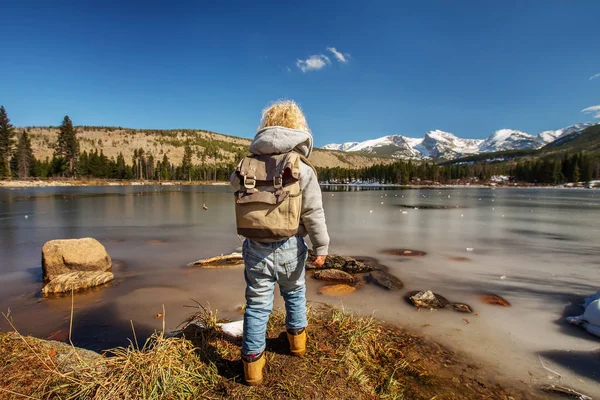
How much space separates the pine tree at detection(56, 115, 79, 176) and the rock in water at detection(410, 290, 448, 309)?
93816 mm

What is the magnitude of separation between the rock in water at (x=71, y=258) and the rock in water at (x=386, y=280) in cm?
697

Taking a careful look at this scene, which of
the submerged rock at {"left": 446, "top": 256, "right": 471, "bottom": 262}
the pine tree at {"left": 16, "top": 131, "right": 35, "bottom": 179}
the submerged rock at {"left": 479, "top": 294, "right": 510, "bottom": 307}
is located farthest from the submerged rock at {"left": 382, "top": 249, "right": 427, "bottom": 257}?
the pine tree at {"left": 16, "top": 131, "right": 35, "bottom": 179}

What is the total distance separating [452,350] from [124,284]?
6.83 metres

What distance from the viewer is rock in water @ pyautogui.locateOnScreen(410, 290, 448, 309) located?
5555 mm

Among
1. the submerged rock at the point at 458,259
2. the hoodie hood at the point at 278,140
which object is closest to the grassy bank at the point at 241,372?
the hoodie hood at the point at 278,140

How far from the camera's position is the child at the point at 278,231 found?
2.55 metres

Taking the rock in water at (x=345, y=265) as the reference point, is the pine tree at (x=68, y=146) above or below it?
above

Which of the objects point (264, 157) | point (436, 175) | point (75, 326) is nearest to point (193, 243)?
point (75, 326)

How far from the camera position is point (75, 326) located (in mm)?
4758

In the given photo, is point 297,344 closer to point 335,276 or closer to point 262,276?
point 262,276

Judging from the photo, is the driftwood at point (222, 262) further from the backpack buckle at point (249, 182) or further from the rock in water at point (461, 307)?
the backpack buckle at point (249, 182)

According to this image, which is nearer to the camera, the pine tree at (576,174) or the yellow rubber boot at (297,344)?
the yellow rubber boot at (297,344)

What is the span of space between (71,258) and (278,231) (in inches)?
286

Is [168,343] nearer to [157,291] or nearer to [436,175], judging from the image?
[157,291]
